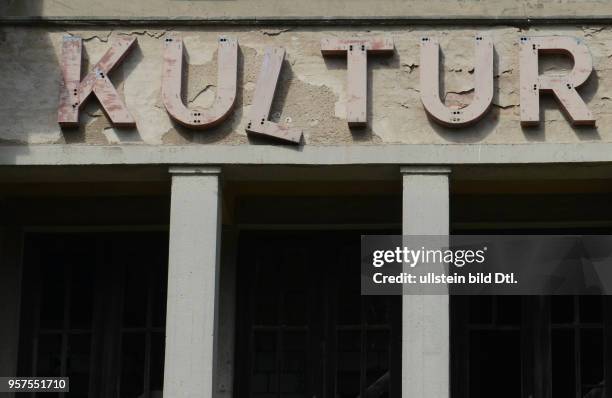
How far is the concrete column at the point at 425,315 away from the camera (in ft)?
33.9

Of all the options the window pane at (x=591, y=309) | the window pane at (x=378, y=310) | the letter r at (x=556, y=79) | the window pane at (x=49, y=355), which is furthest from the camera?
the window pane at (x=49, y=355)

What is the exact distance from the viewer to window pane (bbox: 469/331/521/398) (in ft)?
39.3

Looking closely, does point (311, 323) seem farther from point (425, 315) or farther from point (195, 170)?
point (195, 170)

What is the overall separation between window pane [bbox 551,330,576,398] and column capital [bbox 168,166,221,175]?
3.88m

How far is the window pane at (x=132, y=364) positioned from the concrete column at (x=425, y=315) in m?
3.21

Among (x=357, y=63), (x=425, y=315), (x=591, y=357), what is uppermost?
(x=357, y=63)

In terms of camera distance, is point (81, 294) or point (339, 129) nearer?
point (339, 129)

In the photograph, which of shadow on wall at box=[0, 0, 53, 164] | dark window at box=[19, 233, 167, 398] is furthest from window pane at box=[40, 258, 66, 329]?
shadow on wall at box=[0, 0, 53, 164]

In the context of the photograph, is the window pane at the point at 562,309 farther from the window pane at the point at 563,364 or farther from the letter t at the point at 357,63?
the letter t at the point at 357,63

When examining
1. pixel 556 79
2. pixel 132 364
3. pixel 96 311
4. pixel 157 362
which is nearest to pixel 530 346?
pixel 556 79

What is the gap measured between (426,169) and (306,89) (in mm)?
1310

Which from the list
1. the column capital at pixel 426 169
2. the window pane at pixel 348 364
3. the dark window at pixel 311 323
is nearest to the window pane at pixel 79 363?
the dark window at pixel 311 323

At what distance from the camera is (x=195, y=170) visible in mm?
10797

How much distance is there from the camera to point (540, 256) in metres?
12.1
